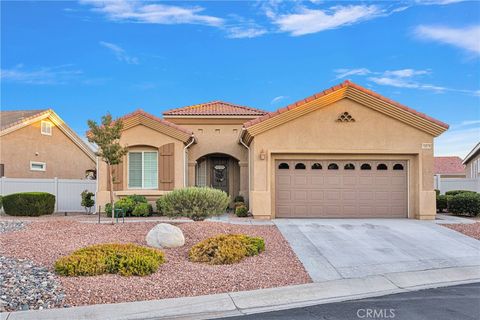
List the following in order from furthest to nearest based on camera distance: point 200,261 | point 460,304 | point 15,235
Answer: point 15,235
point 200,261
point 460,304

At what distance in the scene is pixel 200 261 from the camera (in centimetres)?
986

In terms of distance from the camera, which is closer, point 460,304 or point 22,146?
point 460,304

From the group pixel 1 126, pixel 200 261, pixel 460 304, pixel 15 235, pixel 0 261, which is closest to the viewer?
pixel 460 304

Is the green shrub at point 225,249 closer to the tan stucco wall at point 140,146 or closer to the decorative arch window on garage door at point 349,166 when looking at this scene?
the decorative arch window on garage door at point 349,166

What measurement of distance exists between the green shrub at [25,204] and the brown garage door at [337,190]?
32.6ft

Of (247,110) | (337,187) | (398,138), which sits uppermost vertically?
(247,110)

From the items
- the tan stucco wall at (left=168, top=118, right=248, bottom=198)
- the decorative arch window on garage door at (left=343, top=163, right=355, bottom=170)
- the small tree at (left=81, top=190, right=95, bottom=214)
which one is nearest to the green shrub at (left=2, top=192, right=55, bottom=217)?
the small tree at (left=81, top=190, right=95, bottom=214)

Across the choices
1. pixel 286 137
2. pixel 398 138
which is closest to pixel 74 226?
pixel 286 137

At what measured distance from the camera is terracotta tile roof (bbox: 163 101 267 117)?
23.5 m

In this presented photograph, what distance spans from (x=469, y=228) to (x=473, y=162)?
23.6 meters

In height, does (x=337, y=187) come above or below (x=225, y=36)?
below

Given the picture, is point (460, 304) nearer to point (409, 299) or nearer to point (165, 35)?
point (409, 299)

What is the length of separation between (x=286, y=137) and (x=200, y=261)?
807 centimetres

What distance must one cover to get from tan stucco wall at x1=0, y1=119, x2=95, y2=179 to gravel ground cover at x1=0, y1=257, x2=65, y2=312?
62.9 feet
